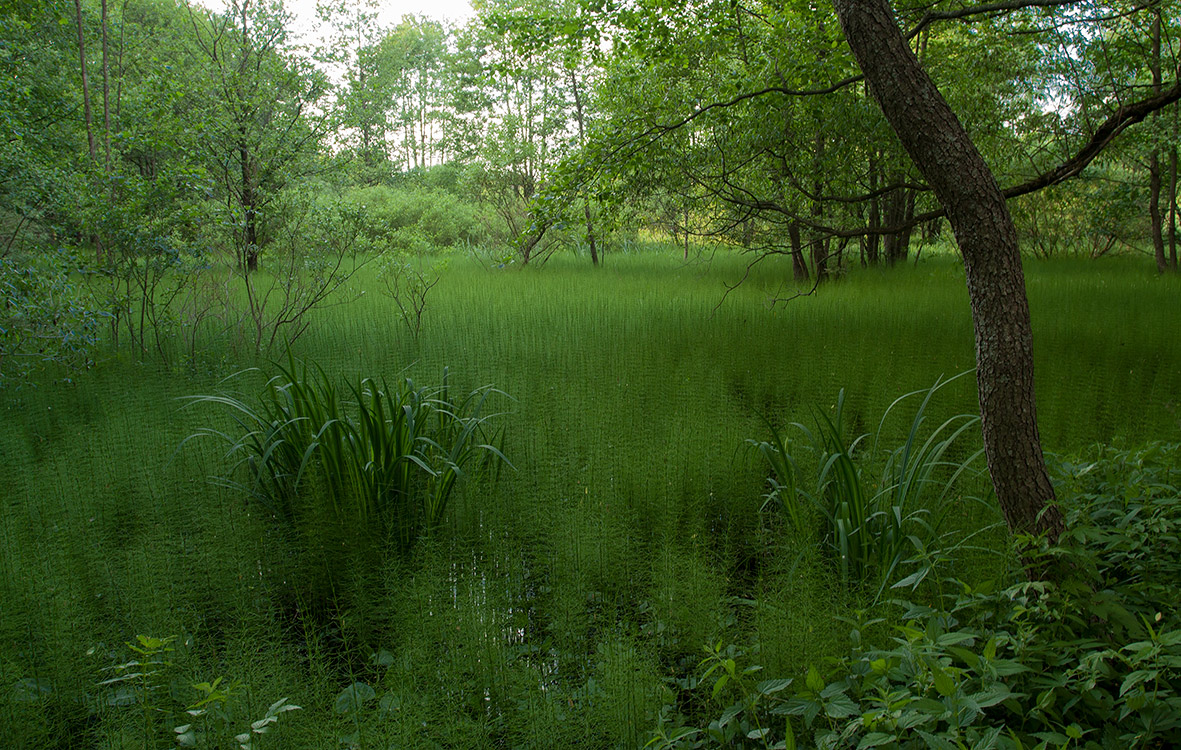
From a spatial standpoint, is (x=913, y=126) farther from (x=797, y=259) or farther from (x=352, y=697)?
(x=797, y=259)

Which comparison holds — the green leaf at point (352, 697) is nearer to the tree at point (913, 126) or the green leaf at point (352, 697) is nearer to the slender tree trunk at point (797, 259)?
the tree at point (913, 126)

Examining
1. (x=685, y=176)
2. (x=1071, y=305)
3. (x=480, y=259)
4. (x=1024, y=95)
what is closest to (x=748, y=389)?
(x=685, y=176)

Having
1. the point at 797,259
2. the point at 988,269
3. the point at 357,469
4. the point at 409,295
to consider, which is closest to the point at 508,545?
the point at 357,469

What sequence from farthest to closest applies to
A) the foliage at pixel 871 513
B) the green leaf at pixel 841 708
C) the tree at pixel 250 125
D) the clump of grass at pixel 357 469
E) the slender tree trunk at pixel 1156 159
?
the slender tree trunk at pixel 1156 159 < the tree at pixel 250 125 < the clump of grass at pixel 357 469 < the foliage at pixel 871 513 < the green leaf at pixel 841 708

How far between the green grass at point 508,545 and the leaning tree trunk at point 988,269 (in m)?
0.63

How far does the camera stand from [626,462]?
150 inches

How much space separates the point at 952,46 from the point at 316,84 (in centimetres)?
945

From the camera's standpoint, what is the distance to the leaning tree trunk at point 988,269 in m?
2.17

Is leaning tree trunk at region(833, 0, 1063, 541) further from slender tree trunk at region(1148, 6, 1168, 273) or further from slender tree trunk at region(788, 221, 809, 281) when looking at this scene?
slender tree trunk at region(788, 221, 809, 281)

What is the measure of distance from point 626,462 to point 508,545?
3.20 ft

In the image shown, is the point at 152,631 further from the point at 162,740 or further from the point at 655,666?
the point at 655,666

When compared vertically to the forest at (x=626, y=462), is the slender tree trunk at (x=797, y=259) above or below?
above

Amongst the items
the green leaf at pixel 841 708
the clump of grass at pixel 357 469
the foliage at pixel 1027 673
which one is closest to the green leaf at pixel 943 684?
the foliage at pixel 1027 673

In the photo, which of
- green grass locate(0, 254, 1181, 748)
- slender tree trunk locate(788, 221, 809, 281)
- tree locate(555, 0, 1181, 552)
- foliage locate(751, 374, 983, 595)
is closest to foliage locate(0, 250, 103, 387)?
green grass locate(0, 254, 1181, 748)
